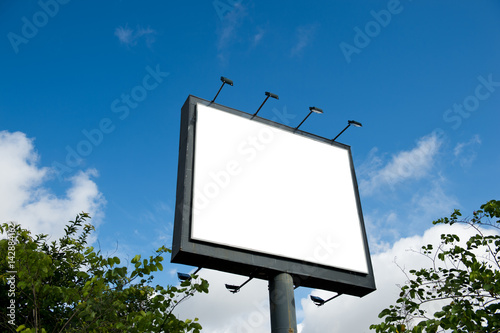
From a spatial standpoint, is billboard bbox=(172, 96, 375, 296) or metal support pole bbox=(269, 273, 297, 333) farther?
billboard bbox=(172, 96, 375, 296)

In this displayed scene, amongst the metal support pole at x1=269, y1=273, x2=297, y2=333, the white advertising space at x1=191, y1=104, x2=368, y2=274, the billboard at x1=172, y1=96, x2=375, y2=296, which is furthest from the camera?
the white advertising space at x1=191, y1=104, x2=368, y2=274

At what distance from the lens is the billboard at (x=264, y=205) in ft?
30.9

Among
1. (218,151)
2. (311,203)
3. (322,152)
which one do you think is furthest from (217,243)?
(322,152)

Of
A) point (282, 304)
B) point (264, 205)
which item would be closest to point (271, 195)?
point (264, 205)

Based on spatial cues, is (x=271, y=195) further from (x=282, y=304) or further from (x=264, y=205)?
(x=282, y=304)

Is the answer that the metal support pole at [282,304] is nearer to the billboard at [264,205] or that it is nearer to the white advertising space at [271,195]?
the billboard at [264,205]

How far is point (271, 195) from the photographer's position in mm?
10781

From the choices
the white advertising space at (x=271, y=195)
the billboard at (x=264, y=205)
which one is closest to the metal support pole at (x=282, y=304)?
the billboard at (x=264, y=205)

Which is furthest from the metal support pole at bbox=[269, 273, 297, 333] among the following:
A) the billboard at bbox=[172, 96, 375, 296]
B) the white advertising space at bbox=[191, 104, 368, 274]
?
the white advertising space at bbox=[191, 104, 368, 274]

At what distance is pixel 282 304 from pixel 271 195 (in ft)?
9.26

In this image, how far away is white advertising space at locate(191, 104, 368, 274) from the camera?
384 inches

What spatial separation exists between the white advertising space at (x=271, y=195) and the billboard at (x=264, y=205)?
26mm

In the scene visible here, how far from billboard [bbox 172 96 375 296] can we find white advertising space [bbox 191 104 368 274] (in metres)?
0.03

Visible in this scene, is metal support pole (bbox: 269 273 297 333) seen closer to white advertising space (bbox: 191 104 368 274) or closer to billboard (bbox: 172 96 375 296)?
billboard (bbox: 172 96 375 296)
